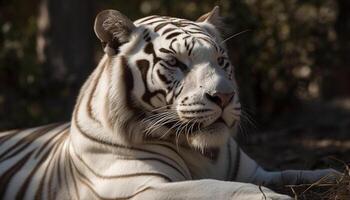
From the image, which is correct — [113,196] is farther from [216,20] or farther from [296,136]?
[296,136]

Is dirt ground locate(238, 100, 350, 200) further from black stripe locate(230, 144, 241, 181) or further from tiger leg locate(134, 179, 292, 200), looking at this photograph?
tiger leg locate(134, 179, 292, 200)

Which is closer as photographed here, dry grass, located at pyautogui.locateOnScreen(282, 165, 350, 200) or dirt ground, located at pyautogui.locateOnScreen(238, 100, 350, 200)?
dry grass, located at pyautogui.locateOnScreen(282, 165, 350, 200)

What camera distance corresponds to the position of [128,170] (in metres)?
3.56

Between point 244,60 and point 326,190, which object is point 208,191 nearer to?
point 326,190

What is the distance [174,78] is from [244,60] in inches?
152

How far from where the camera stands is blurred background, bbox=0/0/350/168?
287 inches

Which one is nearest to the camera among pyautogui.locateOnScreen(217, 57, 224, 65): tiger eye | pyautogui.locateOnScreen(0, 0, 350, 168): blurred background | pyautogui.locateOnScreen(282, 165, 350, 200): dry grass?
pyautogui.locateOnScreen(282, 165, 350, 200): dry grass

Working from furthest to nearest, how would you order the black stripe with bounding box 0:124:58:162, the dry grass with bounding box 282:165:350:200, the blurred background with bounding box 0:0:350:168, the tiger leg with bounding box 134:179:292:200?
the blurred background with bounding box 0:0:350:168 < the black stripe with bounding box 0:124:58:162 < the dry grass with bounding box 282:165:350:200 < the tiger leg with bounding box 134:179:292:200

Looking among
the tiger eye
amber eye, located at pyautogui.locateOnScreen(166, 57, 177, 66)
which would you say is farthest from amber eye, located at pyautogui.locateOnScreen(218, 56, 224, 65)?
amber eye, located at pyautogui.locateOnScreen(166, 57, 177, 66)

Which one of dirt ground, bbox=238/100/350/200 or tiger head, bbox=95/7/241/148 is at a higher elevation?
tiger head, bbox=95/7/241/148

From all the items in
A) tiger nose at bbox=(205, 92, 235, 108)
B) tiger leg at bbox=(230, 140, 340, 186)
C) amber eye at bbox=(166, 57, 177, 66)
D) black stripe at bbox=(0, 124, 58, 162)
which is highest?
amber eye at bbox=(166, 57, 177, 66)

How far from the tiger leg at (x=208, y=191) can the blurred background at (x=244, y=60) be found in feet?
11.8

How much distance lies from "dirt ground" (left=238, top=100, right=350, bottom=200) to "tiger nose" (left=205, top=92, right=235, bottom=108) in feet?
1.96

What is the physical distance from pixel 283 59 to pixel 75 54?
6.10ft
